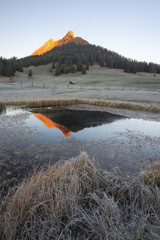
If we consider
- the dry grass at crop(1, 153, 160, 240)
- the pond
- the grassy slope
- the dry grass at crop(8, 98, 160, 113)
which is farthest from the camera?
the grassy slope

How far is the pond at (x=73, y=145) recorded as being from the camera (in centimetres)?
520

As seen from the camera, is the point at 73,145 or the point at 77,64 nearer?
the point at 73,145

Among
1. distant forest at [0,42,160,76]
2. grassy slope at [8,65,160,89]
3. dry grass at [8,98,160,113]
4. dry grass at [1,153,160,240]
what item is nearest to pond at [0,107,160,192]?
dry grass at [1,153,160,240]

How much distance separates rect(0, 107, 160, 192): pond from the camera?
5.20 metres

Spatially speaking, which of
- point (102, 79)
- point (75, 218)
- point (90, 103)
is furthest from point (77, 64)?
point (75, 218)

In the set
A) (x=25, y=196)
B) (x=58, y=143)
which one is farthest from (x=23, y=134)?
(x=25, y=196)

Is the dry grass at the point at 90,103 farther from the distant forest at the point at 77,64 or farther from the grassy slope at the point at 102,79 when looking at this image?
the distant forest at the point at 77,64

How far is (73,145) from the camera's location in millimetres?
7031

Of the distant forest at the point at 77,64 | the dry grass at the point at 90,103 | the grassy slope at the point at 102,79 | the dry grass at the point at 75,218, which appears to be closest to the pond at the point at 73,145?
the dry grass at the point at 75,218

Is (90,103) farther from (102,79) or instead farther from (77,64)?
(77,64)

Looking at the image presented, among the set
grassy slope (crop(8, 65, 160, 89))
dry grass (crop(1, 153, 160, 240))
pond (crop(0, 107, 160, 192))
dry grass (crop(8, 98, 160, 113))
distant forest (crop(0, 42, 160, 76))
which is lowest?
pond (crop(0, 107, 160, 192))

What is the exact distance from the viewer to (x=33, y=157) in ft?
18.8

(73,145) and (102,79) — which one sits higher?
(102,79)

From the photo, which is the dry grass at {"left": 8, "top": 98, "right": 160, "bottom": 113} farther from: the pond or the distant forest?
the distant forest
